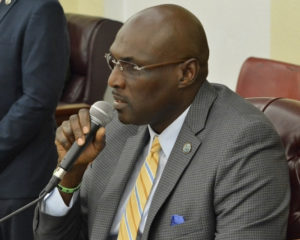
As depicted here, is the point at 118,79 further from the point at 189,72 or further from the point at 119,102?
the point at 189,72

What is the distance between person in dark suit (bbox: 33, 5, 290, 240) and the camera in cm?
191

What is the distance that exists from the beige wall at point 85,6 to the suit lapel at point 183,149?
3.77 metres

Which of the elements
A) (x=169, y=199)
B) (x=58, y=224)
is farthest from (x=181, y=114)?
(x=58, y=224)

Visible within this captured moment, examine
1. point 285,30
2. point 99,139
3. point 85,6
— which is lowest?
point 85,6

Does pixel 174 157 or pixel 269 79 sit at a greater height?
pixel 174 157

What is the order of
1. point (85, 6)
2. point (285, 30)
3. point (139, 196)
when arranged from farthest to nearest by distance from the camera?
point (85, 6) < point (285, 30) < point (139, 196)

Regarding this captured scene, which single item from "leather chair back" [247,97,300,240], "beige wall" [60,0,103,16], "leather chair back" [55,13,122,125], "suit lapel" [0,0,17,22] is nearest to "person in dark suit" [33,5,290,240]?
"leather chair back" [247,97,300,240]

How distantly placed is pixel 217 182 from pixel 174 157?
0.18 metres

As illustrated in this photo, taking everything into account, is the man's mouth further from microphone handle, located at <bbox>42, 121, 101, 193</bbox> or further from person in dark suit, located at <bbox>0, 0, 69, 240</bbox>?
person in dark suit, located at <bbox>0, 0, 69, 240</bbox>

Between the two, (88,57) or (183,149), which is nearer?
(183,149)

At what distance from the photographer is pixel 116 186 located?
87.5 inches

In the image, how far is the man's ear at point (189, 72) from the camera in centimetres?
204

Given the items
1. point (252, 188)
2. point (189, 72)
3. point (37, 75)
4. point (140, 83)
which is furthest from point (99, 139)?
point (37, 75)

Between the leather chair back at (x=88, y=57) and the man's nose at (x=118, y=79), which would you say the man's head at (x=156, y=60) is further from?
the leather chair back at (x=88, y=57)
